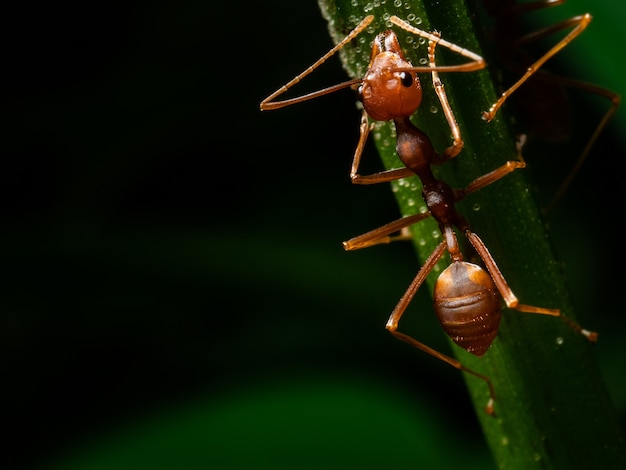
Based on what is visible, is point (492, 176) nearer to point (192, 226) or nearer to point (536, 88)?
point (536, 88)

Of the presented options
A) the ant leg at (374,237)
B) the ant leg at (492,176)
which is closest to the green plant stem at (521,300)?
the ant leg at (492,176)

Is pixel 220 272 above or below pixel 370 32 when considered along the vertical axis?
below

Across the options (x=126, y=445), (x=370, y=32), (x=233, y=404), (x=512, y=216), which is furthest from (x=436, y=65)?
(x=126, y=445)

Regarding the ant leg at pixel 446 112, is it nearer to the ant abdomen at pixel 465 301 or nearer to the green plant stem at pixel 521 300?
the green plant stem at pixel 521 300

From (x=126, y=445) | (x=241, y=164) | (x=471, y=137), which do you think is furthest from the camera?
(x=241, y=164)

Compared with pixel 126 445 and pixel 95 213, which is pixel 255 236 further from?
pixel 126 445

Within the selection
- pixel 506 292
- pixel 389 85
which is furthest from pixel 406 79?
pixel 506 292
